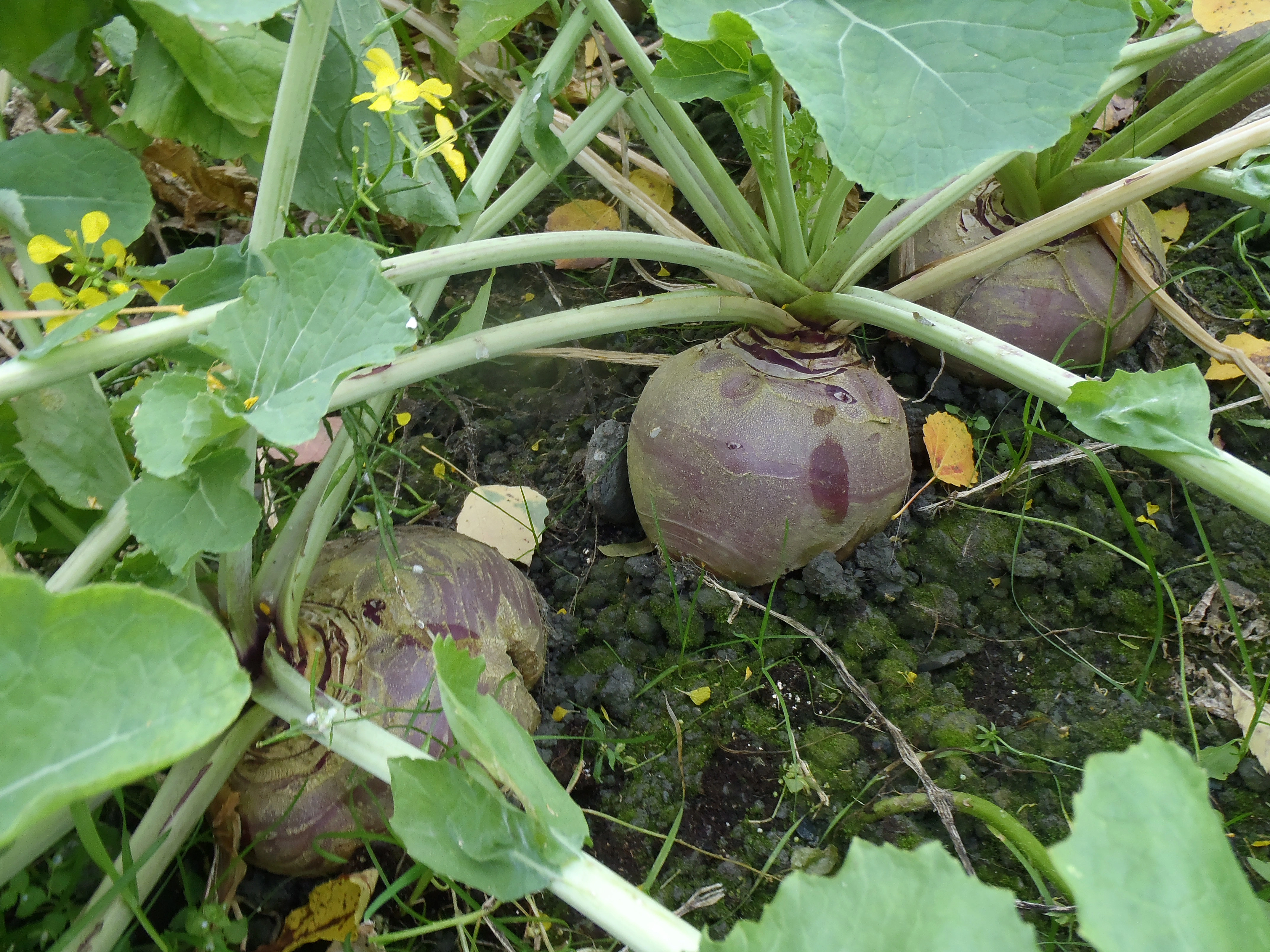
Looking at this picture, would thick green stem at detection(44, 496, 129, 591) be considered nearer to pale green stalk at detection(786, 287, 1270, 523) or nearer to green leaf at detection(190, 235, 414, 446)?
green leaf at detection(190, 235, 414, 446)

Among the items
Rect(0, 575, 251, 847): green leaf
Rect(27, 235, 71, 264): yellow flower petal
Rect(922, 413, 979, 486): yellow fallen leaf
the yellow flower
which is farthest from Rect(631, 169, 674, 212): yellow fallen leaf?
Rect(0, 575, 251, 847): green leaf

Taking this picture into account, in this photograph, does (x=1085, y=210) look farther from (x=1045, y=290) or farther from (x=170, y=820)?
(x=170, y=820)

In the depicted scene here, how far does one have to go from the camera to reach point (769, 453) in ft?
4.18

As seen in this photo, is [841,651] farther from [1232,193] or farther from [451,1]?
[451,1]

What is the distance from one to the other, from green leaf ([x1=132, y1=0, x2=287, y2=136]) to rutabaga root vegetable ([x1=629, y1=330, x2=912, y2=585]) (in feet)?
2.29

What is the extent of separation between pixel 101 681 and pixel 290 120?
0.56 m

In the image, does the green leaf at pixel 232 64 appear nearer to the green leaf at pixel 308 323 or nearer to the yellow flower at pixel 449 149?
the yellow flower at pixel 449 149

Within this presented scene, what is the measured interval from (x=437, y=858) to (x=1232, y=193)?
1385mm

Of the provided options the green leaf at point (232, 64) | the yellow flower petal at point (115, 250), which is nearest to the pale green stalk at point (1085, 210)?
the green leaf at point (232, 64)

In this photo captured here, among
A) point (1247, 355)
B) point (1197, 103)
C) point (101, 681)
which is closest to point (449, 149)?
point (101, 681)

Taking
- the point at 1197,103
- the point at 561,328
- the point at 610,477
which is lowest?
the point at 610,477

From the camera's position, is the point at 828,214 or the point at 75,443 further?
the point at 828,214

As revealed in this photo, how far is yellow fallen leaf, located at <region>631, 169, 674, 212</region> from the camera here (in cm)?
179

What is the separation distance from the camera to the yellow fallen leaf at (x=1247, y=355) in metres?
1.57
